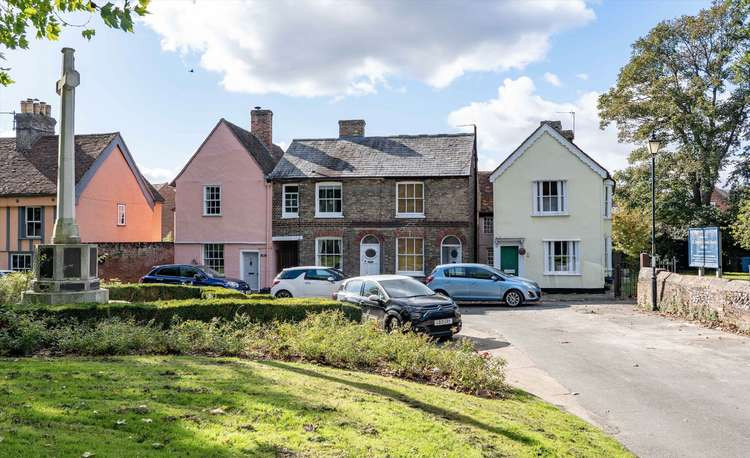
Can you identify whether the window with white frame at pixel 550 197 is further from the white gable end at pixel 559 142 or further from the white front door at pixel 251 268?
the white front door at pixel 251 268

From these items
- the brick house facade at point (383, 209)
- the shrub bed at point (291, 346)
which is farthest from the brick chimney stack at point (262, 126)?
the shrub bed at point (291, 346)

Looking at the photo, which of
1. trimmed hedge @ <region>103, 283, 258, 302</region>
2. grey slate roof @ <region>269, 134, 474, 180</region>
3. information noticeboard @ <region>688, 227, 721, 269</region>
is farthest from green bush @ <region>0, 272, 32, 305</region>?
information noticeboard @ <region>688, 227, 721, 269</region>

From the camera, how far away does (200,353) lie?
9914mm

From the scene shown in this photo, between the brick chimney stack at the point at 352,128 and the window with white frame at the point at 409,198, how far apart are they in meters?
5.90

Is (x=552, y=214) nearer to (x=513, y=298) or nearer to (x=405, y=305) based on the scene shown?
(x=513, y=298)

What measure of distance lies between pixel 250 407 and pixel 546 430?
3.47 meters

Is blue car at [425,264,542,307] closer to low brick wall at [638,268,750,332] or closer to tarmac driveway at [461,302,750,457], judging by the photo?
tarmac driveway at [461,302,750,457]

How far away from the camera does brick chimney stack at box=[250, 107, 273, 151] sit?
115 ft

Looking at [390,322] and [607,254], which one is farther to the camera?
[607,254]

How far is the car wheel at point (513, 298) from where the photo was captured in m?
23.5

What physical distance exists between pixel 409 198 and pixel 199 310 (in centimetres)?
1886

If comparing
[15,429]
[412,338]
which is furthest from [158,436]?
[412,338]

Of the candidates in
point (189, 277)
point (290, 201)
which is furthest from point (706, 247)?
point (189, 277)

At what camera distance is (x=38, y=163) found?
105ft
